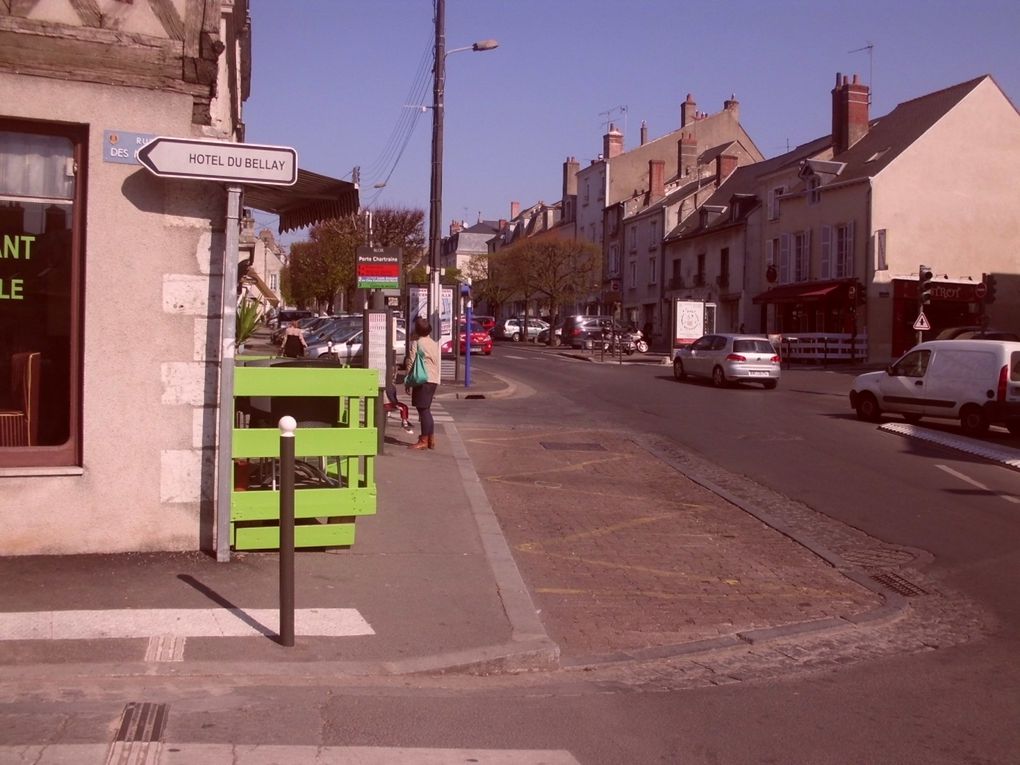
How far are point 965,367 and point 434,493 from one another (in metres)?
11.3

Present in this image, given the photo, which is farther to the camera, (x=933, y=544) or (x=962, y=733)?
(x=933, y=544)

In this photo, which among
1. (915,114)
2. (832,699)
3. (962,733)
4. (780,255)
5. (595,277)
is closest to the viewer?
(962,733)

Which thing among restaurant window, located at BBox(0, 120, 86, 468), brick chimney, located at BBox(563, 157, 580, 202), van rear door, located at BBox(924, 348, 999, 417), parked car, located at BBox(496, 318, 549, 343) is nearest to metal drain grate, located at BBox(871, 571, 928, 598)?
restaurant window, located at BBox(0, 120, 86, 468)

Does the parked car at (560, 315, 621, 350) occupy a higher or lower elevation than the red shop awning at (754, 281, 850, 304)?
lower

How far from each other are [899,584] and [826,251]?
37.4 metres

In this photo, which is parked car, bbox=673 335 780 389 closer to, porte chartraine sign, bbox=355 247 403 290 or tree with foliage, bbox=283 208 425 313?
porte chartraine sign, bbox=355 247 403 290

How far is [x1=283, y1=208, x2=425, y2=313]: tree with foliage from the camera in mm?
49438

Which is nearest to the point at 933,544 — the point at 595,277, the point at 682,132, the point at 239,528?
the point at 239,528

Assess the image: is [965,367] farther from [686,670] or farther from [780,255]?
[780,255]

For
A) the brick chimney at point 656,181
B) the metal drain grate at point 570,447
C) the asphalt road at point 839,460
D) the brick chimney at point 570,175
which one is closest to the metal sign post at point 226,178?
the asphalt road at point 839,460

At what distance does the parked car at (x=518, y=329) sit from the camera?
64688mm

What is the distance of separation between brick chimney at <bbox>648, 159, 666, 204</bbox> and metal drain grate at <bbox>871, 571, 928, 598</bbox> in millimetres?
57180

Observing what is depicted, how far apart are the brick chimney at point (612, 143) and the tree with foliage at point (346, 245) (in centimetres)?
2063

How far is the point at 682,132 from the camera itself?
67.2m
